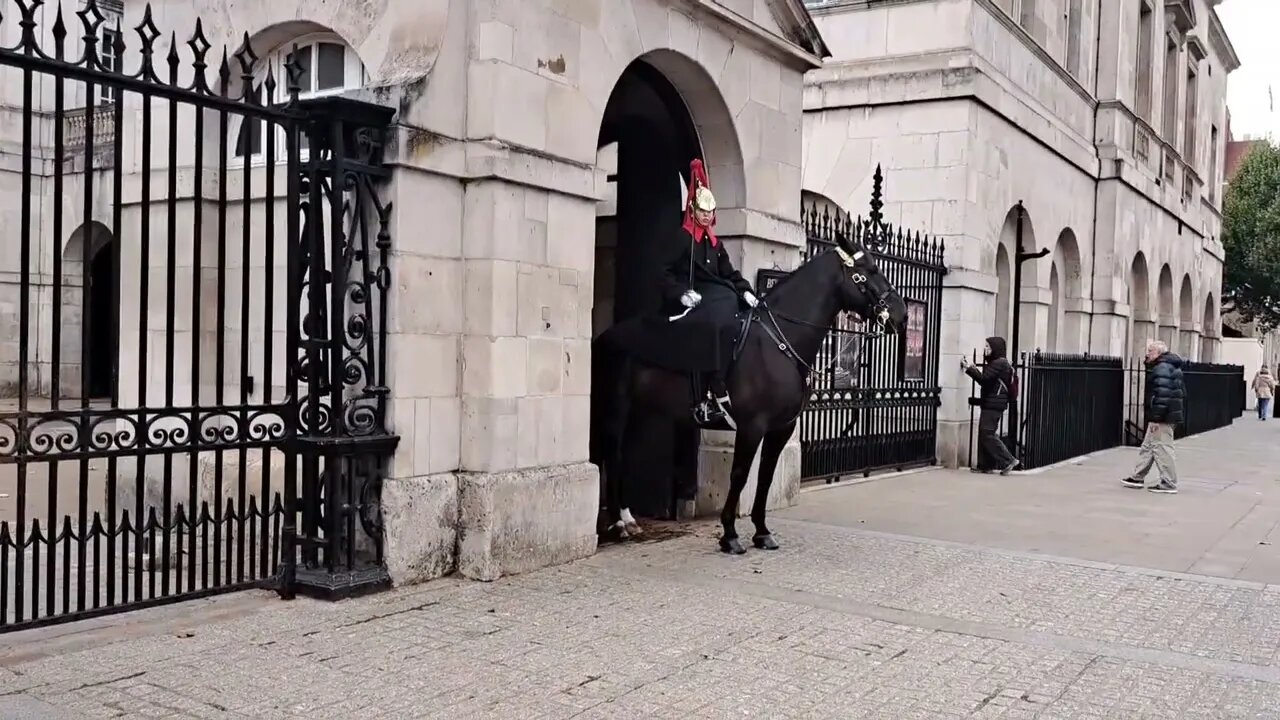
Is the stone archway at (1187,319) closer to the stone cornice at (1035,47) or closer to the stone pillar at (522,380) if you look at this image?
the stone cornice at (1035,47)

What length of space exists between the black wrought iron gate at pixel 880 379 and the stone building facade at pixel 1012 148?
0.49m

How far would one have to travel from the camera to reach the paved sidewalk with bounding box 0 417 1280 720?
15.7ft

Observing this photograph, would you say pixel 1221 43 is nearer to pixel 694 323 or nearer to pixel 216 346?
pixel 694 323

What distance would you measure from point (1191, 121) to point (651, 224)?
27.2 metres

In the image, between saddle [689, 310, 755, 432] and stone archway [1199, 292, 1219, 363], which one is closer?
saddle [689, 310, 755, 432]

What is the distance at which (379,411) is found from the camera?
6.73 metres

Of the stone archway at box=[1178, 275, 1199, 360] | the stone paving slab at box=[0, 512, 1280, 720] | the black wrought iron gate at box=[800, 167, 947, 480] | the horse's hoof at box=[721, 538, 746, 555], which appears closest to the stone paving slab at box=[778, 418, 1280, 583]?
the black wrought iron gate at box=[800, 167, 947, 480]

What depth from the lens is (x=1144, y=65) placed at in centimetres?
2488

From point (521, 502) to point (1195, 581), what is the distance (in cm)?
490

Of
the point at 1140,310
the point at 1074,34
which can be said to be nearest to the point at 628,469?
the point at 1074,34

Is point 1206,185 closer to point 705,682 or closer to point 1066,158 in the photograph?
point 1066,158

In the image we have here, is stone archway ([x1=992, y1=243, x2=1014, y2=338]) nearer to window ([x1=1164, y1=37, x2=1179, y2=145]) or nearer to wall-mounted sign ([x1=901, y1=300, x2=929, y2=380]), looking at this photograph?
wall-mounted sign ([x1=901, y1=300, x2=929, y2=380])

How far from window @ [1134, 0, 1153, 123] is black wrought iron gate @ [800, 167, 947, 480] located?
12.4 metres

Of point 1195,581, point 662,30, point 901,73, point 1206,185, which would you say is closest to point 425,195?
point 662,30
